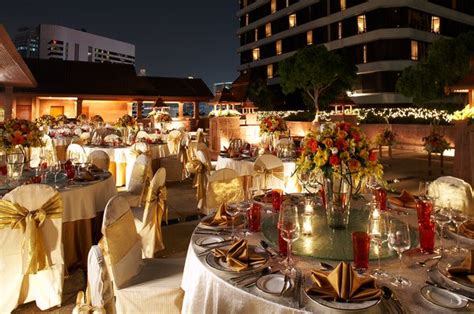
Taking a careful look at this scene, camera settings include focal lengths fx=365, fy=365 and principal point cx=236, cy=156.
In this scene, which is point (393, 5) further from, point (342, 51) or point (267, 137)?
point (267, 137)

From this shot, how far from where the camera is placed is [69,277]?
3.89 meters

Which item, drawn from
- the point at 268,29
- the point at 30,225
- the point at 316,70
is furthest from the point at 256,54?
the point at 30,225

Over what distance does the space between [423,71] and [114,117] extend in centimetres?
1942

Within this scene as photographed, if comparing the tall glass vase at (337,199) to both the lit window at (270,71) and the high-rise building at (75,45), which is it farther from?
the high-rise building at (75,45)

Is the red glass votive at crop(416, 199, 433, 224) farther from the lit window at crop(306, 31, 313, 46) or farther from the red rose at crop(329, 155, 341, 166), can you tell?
the lit window at crop(306, 31, 313, 46)

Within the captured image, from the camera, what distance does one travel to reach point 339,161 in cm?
242

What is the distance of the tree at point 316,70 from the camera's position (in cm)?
2503

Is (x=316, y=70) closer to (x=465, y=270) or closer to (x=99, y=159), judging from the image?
(x=99, y=159)

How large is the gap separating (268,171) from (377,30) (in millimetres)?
29153

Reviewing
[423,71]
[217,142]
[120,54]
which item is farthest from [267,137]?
[120,54]

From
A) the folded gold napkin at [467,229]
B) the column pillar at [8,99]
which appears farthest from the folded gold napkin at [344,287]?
the column pillar at [8,99]

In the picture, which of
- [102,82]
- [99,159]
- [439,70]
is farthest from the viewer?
[102,82]

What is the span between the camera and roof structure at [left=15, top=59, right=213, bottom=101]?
22344mm

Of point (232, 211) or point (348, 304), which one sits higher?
point (232, 211)
